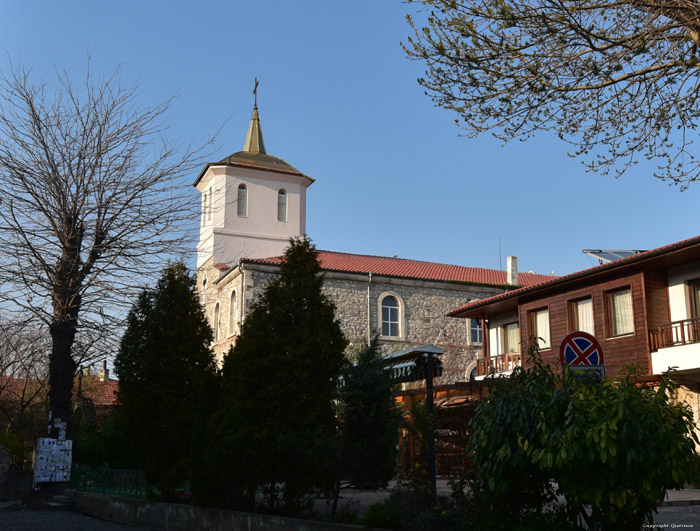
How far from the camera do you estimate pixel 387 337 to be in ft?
115

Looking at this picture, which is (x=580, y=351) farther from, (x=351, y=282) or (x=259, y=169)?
(x=259, y=169)

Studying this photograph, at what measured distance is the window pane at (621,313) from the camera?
19672 millimetres

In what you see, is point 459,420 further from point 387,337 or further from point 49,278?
point 387,337

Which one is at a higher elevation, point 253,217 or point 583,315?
point 253,217

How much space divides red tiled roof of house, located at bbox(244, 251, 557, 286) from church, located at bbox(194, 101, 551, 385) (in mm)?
60

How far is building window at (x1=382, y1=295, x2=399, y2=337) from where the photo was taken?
35.4m

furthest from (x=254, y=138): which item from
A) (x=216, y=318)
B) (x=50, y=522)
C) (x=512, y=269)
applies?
(x=50, y=522)

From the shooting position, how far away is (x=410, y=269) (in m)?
38.7

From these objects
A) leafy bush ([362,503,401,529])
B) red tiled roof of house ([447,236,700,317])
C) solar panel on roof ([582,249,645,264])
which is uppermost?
solar panel on roof ([582,249,645,264])

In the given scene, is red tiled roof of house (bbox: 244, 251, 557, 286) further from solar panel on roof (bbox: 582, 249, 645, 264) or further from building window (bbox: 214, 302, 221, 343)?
solar panel on roof (bbox: 582, 249, 645, 264)

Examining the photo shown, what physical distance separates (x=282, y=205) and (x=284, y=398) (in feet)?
118

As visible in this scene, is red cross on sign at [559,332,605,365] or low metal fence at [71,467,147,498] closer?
red cross on sign at [559,332,605,365]

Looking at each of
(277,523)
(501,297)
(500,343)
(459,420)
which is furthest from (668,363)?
(277,523)

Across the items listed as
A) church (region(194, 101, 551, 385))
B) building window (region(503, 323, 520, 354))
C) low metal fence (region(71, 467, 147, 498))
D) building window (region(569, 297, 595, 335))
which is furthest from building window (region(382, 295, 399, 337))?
low metal fence (region(71, 467, 147, 498))
